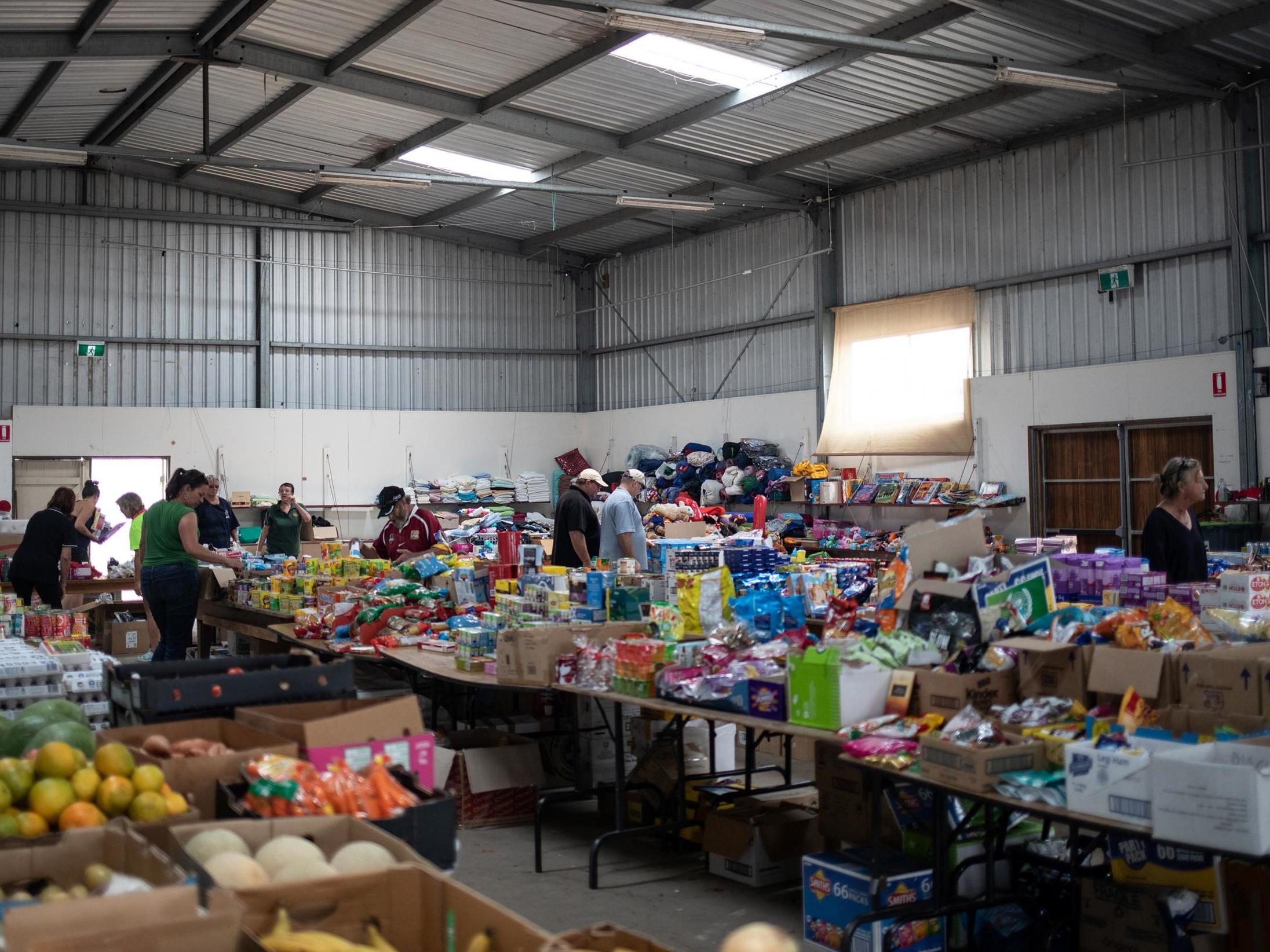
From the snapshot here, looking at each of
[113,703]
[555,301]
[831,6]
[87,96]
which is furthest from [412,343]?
[113,703]

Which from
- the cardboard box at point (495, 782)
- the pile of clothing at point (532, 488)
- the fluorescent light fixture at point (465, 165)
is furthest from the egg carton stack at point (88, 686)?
the pile of clothing at point (532, 488)

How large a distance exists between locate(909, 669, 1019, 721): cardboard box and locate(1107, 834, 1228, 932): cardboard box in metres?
0.58

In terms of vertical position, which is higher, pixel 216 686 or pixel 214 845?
pixel 216 686

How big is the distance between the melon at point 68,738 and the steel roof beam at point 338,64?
825 cm

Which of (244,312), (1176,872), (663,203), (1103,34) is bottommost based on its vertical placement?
(1176,872)

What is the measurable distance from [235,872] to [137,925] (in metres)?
0.36

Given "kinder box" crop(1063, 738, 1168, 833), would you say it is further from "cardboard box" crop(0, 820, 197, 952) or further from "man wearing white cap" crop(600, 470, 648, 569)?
"man wearing white cap" crop(600, 470, 648, 569)

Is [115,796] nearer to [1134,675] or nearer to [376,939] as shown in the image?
[376,939]

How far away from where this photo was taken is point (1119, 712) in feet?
12.2

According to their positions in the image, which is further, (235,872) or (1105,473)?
(1105,473)

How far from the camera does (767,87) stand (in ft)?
35.2

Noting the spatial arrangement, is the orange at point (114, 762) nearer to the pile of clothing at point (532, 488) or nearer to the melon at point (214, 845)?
the melon at point (214, 845)

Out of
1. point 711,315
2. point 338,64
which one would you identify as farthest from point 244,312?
point 711,315

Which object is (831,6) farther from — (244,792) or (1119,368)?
(244,792)
